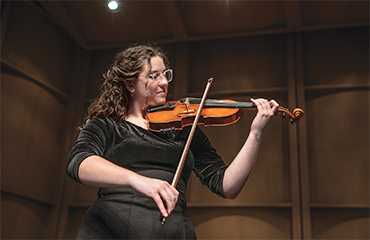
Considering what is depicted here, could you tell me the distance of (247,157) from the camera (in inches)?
47.4

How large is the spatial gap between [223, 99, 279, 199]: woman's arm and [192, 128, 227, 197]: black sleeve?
0.22 ft

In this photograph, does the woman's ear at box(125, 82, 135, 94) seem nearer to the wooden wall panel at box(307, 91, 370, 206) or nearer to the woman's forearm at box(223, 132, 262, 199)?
the woman's forearm at box(223, 132, 262, 199)

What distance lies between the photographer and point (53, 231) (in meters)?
3.83

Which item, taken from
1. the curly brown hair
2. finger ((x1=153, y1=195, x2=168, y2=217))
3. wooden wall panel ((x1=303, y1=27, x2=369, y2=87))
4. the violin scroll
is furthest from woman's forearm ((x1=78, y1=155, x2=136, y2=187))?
wooden wall panel ((x1=303, y1=27, x2=369, y2=87))

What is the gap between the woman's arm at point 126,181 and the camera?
86cm

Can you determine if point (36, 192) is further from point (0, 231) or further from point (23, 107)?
point (23, 107)

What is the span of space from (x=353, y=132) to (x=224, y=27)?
1714 millimetres

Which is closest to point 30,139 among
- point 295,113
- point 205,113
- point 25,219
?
point 25,219

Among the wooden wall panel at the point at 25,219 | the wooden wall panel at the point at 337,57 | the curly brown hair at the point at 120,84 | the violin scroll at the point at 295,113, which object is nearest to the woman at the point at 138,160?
the curly brown hair at the point at 120,84

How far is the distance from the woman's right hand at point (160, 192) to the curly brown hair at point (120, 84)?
1.48 feet

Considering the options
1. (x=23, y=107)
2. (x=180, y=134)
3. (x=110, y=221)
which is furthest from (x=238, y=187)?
(x=23, y=107)

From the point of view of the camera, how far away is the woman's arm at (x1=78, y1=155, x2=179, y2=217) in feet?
2.82

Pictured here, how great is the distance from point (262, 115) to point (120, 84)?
1.84 ft

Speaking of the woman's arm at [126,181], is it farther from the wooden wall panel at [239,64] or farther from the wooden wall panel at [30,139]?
the wooden wall panel at [239,64]
